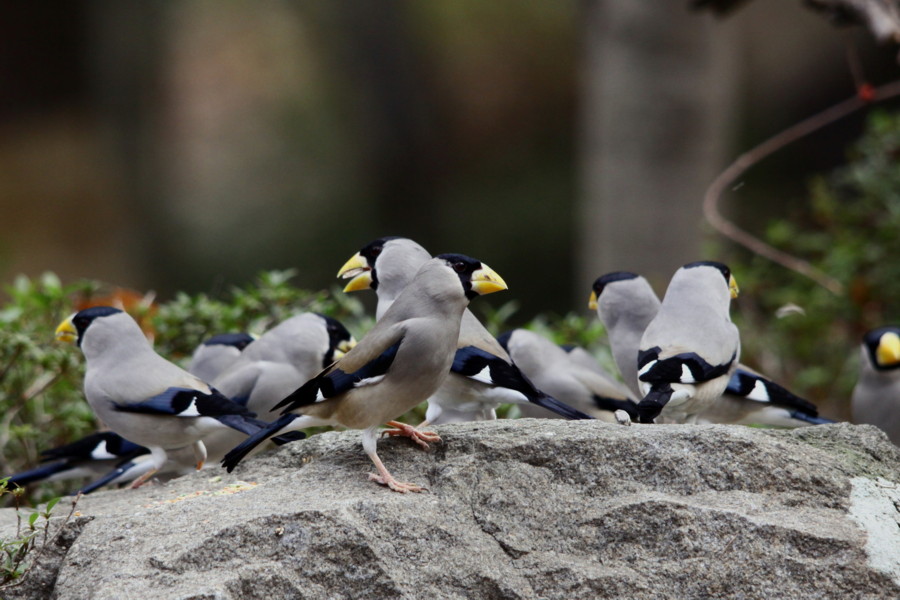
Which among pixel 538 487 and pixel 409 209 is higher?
pixel 538 487

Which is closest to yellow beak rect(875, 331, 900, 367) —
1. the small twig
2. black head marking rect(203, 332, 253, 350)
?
the small twig

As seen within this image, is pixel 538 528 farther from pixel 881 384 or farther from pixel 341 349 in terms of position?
pixel 881 384

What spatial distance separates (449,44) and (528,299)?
4.99m

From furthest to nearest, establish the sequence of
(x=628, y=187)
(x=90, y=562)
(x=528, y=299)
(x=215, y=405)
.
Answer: (x=528, y=299)
(x=628, y=187)
(x=215, y=405)
(x=90, y=562)

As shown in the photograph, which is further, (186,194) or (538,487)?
(186,194)

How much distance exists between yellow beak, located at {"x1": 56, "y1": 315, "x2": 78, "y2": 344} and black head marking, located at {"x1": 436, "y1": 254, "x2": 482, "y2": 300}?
178 centimetres

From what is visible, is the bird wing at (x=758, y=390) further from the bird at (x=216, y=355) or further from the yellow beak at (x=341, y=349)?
the bird at (x=216, y=355)

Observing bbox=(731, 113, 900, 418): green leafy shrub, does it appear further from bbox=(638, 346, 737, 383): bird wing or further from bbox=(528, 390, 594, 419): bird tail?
bbox=(528, 390, 594, 419): bird tail

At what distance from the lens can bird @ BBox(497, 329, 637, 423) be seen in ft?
15.0

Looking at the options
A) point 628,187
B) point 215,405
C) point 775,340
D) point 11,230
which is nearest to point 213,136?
point 11,230

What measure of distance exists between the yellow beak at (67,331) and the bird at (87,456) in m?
0.46

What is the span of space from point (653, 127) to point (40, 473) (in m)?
5.52

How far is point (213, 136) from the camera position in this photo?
17203 millimetres

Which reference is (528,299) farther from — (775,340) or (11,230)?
(11,230)
